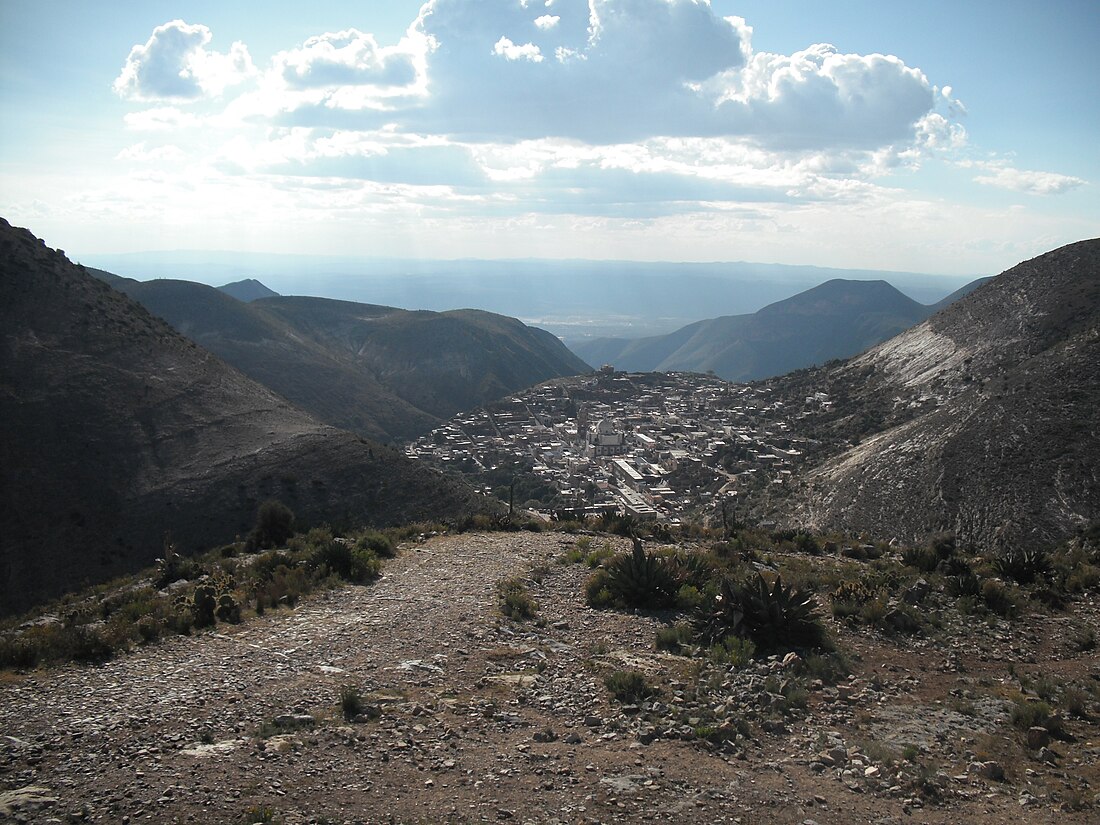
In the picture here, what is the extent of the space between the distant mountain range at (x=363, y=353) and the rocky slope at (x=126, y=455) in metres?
26.8

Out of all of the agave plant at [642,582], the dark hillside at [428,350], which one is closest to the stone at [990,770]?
the agave plant at [642,582]

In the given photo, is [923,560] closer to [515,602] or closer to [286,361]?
[515,602]

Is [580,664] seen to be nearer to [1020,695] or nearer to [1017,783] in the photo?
[1017,783]

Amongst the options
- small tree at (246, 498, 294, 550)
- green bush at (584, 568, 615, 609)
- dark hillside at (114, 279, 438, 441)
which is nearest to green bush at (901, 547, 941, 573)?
green bush at (584, 568, 615, 609)

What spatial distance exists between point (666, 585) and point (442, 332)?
104 m

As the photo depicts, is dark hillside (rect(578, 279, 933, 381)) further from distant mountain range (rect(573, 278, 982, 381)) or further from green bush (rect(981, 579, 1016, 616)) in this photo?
green bush (rect(981, 579, 1016, 616))

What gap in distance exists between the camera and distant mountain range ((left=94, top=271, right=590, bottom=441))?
75750 mm

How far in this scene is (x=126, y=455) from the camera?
31625 mm

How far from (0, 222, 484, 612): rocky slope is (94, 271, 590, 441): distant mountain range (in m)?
26.8

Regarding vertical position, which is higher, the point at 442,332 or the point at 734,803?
the point at 442,332

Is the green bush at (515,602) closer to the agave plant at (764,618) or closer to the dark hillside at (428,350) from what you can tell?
the agave plant at (764,618)

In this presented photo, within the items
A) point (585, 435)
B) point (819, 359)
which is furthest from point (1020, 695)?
point (819, 359)

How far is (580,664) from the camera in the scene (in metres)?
8.67

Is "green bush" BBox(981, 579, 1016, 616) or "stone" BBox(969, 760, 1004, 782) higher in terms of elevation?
"stone" BBox(969, 760, 1004, 782)
